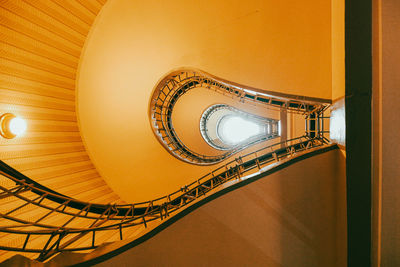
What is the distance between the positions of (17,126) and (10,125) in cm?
11

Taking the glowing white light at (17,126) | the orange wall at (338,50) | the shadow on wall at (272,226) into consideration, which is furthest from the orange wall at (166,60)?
the shadow on wall at (272,226)

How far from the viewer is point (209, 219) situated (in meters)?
2.53

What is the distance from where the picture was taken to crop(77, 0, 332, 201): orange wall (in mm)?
3576

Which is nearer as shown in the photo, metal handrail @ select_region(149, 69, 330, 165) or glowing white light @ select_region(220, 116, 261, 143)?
metal handrail @ select_region(149, 69, 330, 165)

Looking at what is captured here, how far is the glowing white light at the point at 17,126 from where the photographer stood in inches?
154

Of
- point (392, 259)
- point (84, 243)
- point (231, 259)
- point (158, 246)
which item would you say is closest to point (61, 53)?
point (84, 243)

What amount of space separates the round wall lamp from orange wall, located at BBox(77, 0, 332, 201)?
4.93 ft

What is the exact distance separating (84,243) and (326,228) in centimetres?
461

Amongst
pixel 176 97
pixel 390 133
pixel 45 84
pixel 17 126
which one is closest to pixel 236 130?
pixel 176 97

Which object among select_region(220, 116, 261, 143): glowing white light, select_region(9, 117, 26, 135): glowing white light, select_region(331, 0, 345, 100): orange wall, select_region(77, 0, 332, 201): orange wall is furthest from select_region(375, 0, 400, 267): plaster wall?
select_region(220, 116, 261, 143): glowing white light

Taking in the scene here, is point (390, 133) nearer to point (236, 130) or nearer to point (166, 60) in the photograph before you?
point (166, 60)

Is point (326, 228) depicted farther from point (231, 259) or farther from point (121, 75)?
point (121, 75)

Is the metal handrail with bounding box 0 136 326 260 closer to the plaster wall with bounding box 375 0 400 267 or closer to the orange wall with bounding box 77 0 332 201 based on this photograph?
the plaster wall with bounding box 375 0 400 267

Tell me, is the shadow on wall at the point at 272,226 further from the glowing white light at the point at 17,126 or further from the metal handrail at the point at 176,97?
the glowing white light at the point at 17,126
